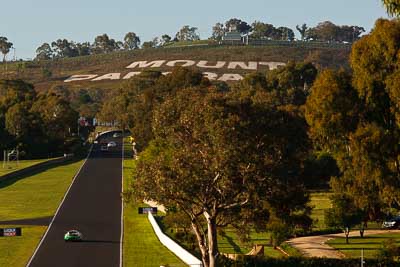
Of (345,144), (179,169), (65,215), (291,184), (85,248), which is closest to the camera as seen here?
(179,169)

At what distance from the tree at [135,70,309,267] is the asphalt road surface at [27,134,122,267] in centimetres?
852

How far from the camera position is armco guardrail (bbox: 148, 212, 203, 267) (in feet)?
153

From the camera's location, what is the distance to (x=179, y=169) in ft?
133

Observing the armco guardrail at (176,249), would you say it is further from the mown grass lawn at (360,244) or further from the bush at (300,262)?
the mown grass lawn at (360,244)

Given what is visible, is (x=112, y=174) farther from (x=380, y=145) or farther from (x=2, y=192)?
(x=380, y=145)

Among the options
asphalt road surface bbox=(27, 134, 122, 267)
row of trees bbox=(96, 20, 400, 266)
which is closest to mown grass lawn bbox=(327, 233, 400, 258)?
row of trees bbox=(96, 20, 400, 266)

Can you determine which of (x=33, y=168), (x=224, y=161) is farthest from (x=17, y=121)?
(x=224, y=161)

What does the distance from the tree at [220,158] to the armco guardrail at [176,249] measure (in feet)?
9.64

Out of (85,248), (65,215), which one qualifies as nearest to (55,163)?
(65,215)

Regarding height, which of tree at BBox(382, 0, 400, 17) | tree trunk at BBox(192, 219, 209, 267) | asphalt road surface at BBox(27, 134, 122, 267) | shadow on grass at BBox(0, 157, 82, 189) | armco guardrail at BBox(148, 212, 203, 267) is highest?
tree at BBox(382, 0, 400, 17)

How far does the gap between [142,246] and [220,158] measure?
1632 cm

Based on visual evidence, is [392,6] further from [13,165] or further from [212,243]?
[13,165]

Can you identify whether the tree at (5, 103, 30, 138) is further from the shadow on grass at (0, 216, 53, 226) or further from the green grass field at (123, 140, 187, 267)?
the shadow on grass at (0, 216, 53, 226)

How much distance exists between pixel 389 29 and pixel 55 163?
83.7m
